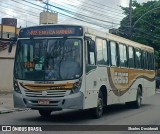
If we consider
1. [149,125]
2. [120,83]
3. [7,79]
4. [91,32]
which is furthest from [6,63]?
[149,125]

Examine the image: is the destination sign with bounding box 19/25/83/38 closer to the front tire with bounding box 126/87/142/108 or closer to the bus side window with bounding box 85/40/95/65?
the bus side window with bounding box 85/40/95/65

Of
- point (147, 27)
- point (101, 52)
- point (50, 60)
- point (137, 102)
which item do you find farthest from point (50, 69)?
point (147, 27)

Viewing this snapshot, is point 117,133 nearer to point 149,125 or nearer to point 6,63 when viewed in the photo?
point 149,125

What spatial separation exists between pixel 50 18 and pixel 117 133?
37475 mm

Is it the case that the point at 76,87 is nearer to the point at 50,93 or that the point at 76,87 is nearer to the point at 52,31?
the point at 50,93

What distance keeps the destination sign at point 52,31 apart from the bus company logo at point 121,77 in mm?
3615

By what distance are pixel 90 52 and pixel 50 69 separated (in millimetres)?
1489

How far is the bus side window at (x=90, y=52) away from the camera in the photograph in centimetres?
1436

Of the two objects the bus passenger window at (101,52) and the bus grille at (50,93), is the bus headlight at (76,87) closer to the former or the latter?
the bus grille at (50,93)

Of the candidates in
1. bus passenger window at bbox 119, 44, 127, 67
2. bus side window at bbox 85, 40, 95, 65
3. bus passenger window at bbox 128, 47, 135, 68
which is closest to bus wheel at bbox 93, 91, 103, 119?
bus side window at bbox 85, 40, 95, 65

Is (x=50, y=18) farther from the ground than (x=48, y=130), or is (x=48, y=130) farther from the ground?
(x=50, y=18)

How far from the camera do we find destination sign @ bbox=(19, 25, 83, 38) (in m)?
14.3

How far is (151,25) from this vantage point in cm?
5312

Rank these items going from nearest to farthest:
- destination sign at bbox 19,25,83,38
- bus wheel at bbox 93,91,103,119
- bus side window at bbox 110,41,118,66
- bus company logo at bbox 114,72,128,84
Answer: destination sign at bbox 19,25,83,38
bus wheel at bbox 93,91,103,119
bus side window at bbox 110,41,118,66
bus company logo at bbox 114,72,128,84
